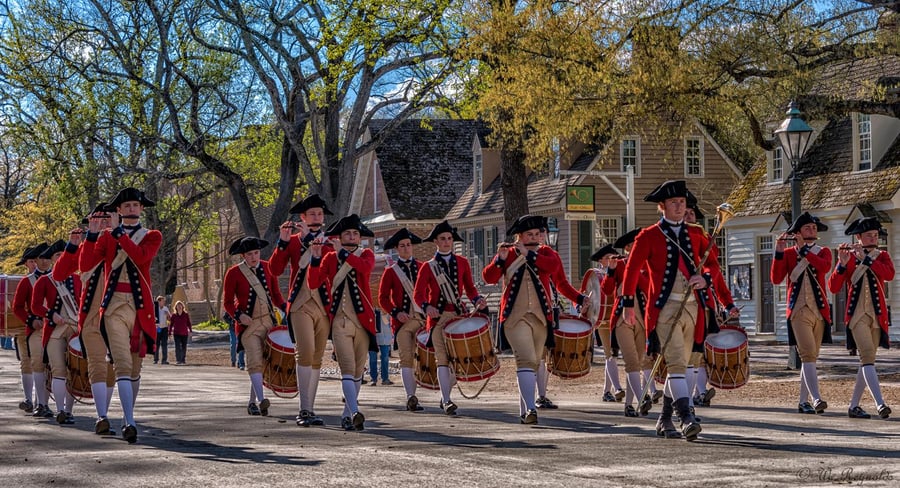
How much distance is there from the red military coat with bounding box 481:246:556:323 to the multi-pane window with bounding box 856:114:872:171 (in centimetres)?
2082

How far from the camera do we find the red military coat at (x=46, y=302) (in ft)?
49.7

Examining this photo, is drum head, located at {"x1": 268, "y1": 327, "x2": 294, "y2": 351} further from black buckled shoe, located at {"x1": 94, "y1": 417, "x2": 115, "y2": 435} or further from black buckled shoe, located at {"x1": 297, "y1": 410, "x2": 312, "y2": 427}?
black buckled shoe, located at {"x1": 94, "y1": 417, "x2": 115, "y2": 435}

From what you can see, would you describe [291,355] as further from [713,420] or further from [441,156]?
[441,156]

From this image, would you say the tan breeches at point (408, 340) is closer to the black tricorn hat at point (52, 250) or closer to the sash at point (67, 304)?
the sash at point (67, 304)

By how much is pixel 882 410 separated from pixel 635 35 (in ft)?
36.9

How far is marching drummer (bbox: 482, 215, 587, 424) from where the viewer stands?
13.4 meters

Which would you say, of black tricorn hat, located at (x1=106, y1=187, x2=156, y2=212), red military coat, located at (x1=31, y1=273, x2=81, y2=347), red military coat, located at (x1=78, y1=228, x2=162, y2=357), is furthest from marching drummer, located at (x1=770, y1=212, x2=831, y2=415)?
red military coat, located at (x1=31, y1=273, x2=81, y2=347)

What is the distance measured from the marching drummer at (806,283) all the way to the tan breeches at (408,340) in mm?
4093

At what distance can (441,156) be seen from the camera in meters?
56.6

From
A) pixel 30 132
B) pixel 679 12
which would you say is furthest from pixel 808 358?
pixel 30 132

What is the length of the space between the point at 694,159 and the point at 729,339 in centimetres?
3108

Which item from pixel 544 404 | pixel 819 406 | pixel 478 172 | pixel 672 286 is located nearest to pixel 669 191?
pixel 672 286

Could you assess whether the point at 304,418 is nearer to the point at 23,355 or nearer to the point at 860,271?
the point at 23,355

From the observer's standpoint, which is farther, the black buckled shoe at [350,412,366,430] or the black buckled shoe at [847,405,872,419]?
the black buckled shoe at [847,405,872,419]
